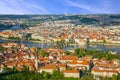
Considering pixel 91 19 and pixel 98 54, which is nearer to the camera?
pixel 98 54

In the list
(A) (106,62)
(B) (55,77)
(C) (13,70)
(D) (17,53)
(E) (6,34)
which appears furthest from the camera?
(E) (6,34)

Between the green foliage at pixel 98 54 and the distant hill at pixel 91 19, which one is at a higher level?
the distant hill at pixel 91 19

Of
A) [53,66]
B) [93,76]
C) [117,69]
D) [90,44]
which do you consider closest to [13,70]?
[53,66]

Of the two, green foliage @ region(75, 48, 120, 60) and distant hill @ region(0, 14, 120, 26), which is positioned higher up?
distant hill @ region(0, 14, 120, 26)

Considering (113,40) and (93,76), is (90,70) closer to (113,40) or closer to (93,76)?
(93,76)

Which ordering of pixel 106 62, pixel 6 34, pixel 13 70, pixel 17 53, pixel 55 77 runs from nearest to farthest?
1. pixel 55 77
2. pixel 13 70
3. pixel 106 62
4. pixel 17 53
5. pixel 6 34

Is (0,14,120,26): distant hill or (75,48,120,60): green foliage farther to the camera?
(0,14,120,26): distant hill

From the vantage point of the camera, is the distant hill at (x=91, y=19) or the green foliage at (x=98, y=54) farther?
the distant hill at (x=91, y=19)

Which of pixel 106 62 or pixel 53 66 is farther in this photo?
pixel 106 62

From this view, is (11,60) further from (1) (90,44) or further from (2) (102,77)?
(1) (90,44)

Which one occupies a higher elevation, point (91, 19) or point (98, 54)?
point (91, 19)

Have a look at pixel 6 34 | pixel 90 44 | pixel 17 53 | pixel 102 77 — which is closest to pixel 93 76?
pixel 102 77
